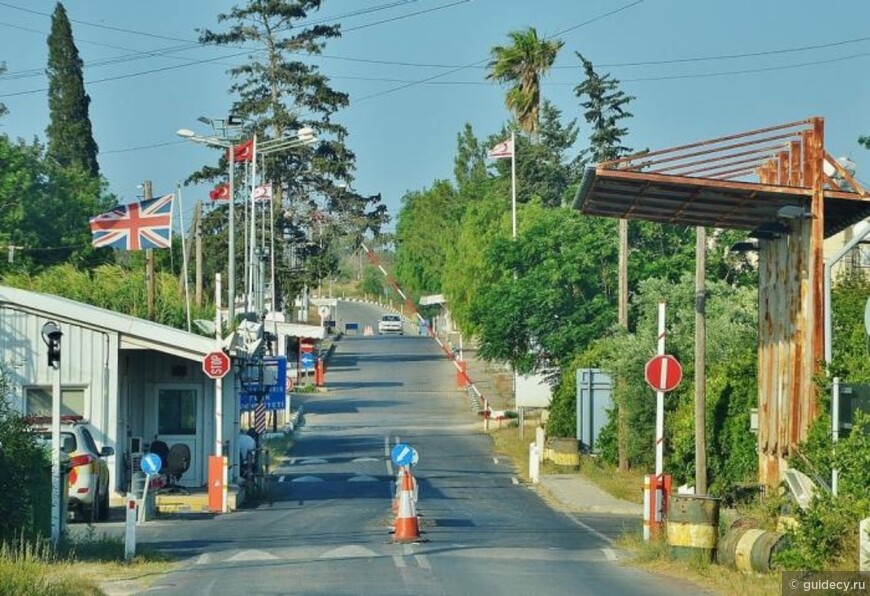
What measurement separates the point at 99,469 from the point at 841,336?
1306cm

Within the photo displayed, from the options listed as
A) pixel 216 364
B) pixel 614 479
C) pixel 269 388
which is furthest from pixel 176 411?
pixel 614 479

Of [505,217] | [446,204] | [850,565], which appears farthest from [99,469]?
[446,204]

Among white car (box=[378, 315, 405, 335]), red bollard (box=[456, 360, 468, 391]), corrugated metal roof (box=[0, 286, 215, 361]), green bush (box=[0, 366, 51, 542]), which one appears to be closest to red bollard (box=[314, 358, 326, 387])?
red bollard (box=[456, 360, 468, 391])

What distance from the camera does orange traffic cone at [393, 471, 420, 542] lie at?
23.5 meters

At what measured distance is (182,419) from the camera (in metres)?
35.7

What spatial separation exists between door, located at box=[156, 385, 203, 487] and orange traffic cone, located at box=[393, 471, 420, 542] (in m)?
12.5

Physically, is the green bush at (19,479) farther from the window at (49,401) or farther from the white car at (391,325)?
the white car at (391,325)

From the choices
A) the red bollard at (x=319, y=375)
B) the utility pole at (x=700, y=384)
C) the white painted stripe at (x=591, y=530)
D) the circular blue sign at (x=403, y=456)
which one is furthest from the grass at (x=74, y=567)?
the red bollard at (x=319, y=375)

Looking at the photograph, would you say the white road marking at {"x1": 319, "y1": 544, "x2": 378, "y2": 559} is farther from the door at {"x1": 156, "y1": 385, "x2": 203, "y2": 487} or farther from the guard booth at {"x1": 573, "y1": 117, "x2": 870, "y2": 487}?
the door at {"x1": 156, "y1": 385, "x2": 203, "y2": 487}

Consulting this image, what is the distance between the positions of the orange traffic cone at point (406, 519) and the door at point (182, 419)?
494 inches

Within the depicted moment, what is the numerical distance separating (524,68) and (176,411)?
29081mm

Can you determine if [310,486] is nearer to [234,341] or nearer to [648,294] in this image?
[234,341]

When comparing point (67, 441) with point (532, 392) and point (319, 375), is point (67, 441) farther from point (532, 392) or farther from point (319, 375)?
point (319, 375)

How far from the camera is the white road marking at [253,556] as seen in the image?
2102 centimetres
